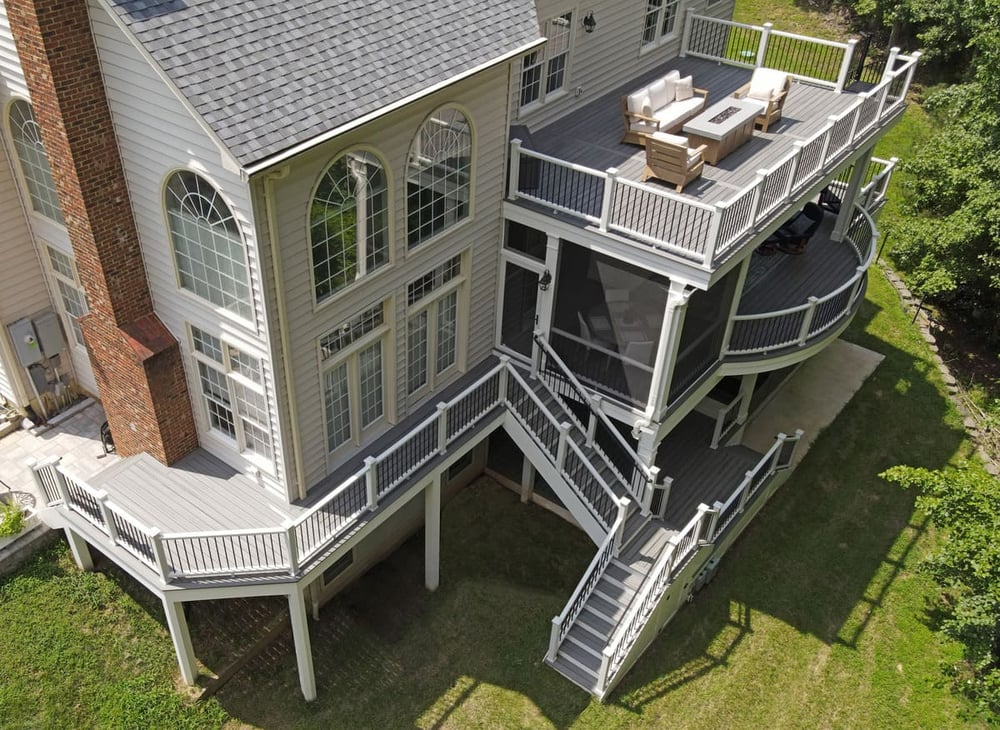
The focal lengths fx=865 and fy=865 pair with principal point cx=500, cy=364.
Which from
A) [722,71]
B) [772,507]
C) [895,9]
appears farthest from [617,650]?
[895,9]

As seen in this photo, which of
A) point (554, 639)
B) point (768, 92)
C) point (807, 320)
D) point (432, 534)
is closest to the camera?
point (554, 639)

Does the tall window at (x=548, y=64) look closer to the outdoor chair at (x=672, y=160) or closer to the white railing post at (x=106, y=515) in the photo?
the outdoor chair at (x=672, y=160)

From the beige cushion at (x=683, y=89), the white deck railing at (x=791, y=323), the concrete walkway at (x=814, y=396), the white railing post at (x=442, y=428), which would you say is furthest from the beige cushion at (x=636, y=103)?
the concrete walkway at (x=814, y=396)

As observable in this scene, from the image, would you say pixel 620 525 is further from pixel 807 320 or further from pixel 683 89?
pixel 683 89

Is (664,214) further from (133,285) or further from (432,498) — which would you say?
(133,285)

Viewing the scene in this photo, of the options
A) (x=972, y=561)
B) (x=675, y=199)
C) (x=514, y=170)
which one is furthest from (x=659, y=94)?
(x=972, y=561)
